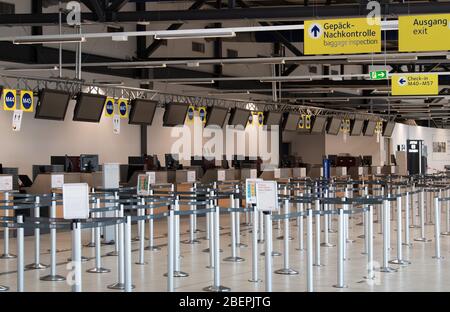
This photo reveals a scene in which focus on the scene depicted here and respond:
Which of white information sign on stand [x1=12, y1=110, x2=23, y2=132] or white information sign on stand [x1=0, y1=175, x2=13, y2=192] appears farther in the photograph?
white information sign on stand [x1=12, y1=110, x2=23, y2=132]

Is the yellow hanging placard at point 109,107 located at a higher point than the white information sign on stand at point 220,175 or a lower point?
higher

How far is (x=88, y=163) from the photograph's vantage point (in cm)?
2031

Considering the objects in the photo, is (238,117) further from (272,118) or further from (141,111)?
(141,111)

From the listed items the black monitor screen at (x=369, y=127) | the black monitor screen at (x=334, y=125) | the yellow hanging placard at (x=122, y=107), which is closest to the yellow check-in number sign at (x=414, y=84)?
the yellow hanging placard at (x=122, y=107)

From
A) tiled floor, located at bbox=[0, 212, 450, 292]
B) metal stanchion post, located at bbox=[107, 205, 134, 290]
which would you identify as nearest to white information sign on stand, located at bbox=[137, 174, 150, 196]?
tiled floor, located at bbox=[0, 212, 450, 292]

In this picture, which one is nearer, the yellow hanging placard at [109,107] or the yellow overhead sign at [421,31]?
the yellow overhead sign at [421,31]

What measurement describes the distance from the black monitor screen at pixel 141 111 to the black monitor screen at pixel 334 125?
14848 mm

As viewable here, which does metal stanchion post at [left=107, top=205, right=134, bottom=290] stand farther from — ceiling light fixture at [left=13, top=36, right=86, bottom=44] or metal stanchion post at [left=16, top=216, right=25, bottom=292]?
ceiling light fixture at [left=13, top=36, right=86, bottom=44]

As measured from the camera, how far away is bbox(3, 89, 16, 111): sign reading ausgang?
19.5m

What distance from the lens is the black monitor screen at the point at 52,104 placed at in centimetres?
1959

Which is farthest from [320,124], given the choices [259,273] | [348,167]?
[259,273]

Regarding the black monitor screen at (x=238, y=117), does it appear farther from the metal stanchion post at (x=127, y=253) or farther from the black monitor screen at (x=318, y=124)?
the metal stanchion post at (x=127, y=253)

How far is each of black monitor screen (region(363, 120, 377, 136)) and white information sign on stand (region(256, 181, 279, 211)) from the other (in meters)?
32.7

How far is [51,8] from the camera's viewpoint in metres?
20.8
